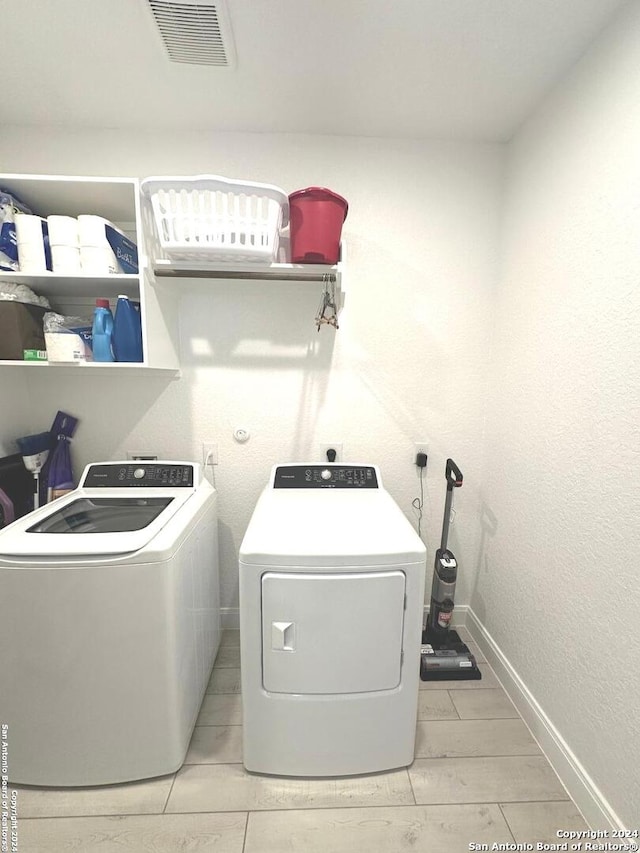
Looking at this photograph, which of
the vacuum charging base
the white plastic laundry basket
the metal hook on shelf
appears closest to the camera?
the white plastic laundry basket

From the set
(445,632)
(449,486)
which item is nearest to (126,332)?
(449,486)

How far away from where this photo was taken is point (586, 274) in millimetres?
1265

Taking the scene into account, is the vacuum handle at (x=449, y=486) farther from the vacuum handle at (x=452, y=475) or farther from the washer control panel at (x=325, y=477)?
the washer control panel at (x=325, y=477)

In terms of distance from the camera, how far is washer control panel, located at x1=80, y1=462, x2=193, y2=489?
1714mm

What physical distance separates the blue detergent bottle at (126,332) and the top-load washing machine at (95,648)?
2.24 ft

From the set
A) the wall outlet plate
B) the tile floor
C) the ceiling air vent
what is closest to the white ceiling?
the ceiling air vent

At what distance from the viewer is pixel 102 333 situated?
1.48 metres

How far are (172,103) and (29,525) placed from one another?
1.78m

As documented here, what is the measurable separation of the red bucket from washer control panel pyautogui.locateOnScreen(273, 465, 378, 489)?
94 centimetres

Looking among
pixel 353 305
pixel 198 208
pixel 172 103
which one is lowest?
pixel 353 305

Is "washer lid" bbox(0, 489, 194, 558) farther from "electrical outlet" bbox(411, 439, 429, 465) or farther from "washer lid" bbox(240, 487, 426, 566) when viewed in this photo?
"electrical outlet" bbox(411, 439, 429, 465)

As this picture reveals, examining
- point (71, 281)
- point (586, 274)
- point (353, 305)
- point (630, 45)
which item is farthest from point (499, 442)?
point (71, 281)

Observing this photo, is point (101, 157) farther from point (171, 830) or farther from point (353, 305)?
point (171, 830)

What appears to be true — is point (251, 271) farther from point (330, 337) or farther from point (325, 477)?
point (325, 477)
